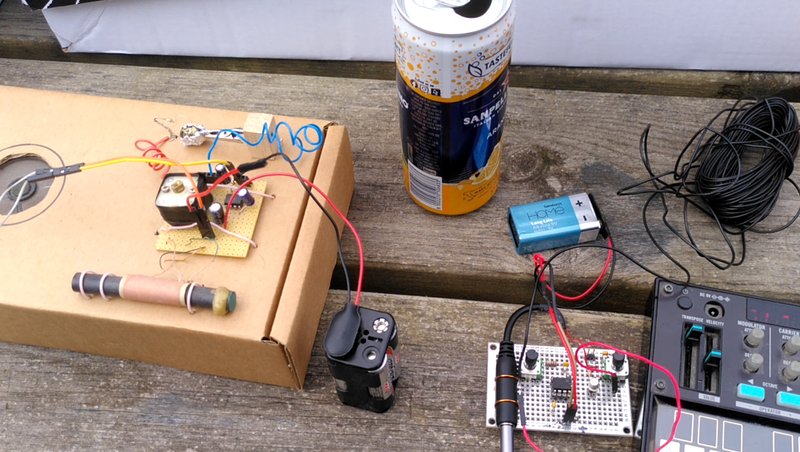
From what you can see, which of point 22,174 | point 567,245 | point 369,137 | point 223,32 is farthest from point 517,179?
point 22,174

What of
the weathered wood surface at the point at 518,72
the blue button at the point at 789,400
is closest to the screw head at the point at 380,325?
the blue button at the point at 789,400

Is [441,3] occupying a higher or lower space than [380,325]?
higher

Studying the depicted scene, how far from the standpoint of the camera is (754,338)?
2.40 feet

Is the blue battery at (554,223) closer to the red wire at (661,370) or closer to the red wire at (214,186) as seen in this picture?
the red wire at (661,370)

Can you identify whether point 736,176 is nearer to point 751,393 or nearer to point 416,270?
point 751,393

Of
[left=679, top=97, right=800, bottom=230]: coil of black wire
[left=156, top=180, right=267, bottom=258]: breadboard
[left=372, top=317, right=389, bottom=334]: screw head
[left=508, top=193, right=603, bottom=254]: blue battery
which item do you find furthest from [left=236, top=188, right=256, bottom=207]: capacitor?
[left=679, top=97, right=800, bottom=230]: coil of black wire

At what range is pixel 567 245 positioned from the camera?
34.0 inches

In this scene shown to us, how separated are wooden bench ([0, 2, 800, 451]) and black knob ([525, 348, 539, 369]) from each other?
0.05 m

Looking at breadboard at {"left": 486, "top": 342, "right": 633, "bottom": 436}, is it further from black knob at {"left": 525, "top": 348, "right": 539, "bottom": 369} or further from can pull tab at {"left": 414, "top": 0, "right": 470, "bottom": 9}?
can pull tab at {"left": 414, "top": 0, "right": 470, "bottom": 9}

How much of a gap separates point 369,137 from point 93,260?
0.43 metres

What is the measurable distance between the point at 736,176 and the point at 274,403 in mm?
650

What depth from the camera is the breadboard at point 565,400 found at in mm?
741

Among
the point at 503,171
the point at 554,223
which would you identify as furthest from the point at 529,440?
the point at 503,171

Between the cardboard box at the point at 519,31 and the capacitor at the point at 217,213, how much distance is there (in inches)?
17.3
